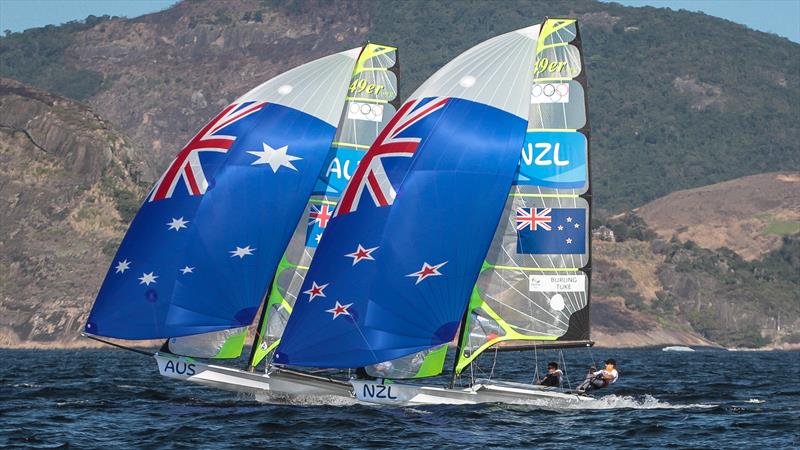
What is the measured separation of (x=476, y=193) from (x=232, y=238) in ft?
24.1

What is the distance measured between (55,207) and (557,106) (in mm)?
135048

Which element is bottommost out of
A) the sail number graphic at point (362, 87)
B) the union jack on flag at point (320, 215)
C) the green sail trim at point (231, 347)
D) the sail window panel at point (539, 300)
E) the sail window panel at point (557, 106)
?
the green sail trim at point (231, 347)

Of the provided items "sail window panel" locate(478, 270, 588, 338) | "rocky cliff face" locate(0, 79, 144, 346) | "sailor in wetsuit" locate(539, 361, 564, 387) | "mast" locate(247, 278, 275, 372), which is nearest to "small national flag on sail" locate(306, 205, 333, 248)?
"mast" locate(247, 278, 275, 372)

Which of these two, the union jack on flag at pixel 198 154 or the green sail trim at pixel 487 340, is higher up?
the union jack on flag at pixel 198 154

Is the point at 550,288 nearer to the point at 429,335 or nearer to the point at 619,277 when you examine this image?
the point at 429,335

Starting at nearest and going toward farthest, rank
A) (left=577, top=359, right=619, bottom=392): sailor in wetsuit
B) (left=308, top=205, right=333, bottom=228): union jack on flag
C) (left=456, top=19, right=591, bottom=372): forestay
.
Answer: (left=456, top=19, right=591, bottom=372): forestay < (left=577, top=359, right=619, bottom=392): sailor in wetsuit < (left=308, top=205, right=333, bottom=228): union jack on flag

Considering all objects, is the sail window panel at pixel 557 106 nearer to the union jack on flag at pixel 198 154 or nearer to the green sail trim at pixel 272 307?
the union jack on flag at pixel 198 154

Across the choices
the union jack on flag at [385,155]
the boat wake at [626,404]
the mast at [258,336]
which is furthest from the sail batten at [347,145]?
the boat wake at [626,404]

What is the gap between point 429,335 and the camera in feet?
127

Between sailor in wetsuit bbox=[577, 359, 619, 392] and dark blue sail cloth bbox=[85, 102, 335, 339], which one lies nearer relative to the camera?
sailor in wetsuit bbox=[577, 359, 619, 392]

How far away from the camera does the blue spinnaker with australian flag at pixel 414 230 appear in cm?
3853

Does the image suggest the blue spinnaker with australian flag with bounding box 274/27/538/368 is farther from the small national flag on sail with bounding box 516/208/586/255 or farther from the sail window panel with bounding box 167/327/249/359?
the sail window panel with bounding box 167/327/249/359

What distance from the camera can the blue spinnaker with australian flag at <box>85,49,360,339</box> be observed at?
4216cm

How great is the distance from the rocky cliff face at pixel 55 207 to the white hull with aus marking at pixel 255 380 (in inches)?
4345
